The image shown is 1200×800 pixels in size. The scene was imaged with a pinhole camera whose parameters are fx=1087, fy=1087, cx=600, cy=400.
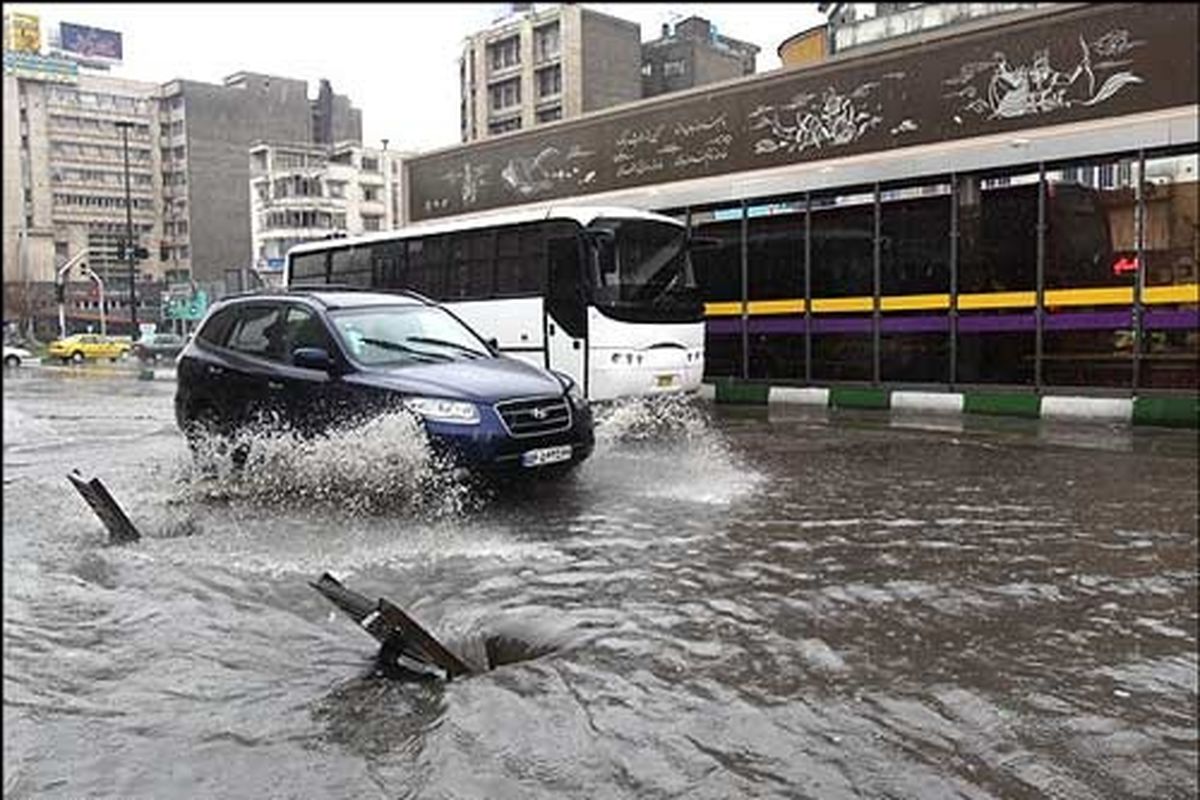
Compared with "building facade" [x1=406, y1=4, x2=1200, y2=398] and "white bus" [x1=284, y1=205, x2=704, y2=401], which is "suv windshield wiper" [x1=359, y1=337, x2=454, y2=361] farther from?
"white bus" [x1=284, y1=205, x2=704, y2=401]

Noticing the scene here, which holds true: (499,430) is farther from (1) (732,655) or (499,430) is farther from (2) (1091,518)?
(2) (1091,518)

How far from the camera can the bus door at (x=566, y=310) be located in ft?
39.0

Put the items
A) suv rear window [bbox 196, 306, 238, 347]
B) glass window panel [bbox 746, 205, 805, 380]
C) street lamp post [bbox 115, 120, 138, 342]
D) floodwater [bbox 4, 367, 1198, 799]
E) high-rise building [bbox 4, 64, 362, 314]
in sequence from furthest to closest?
glass window panel [bbox 746, 205, 805, 380] → suv rear window [bbox 196, 306, 238, 347] → floodwater [bbox 4, 367, 1198, 799] → street lamp post [bbox 115, 120, 138, 342] → high-rise building [bbox 4, 64, 362, 314]

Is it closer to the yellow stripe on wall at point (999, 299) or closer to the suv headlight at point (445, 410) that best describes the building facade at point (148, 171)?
the suv headlight at point (445, 410)

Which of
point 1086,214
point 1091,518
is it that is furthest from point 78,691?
point 1086,214

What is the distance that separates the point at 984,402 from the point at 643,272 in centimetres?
434

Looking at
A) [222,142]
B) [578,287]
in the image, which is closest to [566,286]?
[578,287]

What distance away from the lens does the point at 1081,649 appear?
4.20 metres

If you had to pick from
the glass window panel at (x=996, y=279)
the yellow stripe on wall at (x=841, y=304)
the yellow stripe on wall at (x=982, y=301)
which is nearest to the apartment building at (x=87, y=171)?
the glass window panel at (x=996, y=279)

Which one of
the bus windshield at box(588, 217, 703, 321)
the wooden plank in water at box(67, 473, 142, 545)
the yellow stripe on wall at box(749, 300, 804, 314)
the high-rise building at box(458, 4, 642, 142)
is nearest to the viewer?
the high-rise building at box(458, 4, 642, 142)

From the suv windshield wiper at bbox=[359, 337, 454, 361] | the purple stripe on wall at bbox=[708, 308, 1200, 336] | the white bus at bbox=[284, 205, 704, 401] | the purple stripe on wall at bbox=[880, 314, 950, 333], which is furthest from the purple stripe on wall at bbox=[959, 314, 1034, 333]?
the suv windshield wiper at bbox=[359, 337, 454, 361]

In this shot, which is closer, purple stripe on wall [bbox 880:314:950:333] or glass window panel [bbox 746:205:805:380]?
purple stripe on wall [bbox 880:314:950:333]

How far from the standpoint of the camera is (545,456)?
7.19 m

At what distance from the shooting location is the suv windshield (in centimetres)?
763
